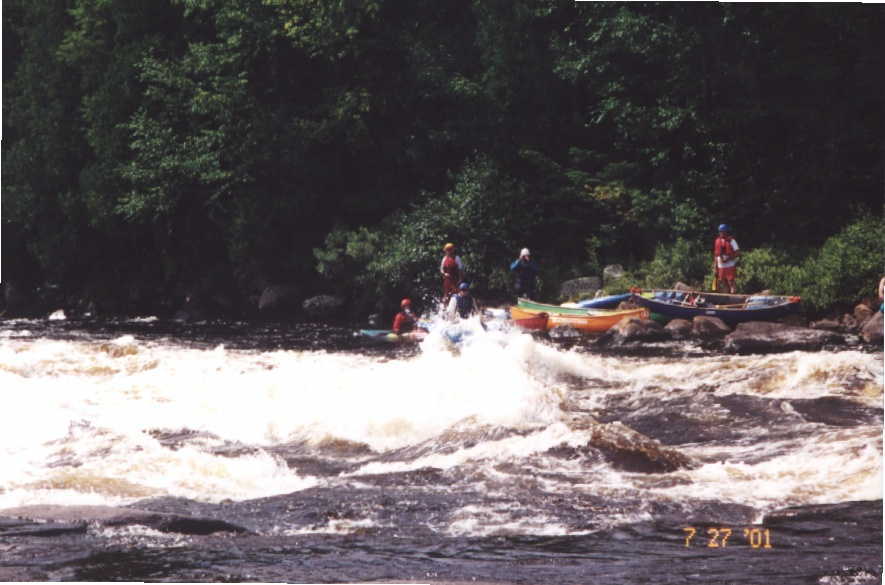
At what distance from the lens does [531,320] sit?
54.6ft

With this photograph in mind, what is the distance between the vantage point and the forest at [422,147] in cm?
1024

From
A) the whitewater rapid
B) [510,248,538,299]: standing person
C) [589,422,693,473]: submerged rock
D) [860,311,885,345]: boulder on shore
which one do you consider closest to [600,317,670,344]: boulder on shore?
[510,248,538,299]: standing person

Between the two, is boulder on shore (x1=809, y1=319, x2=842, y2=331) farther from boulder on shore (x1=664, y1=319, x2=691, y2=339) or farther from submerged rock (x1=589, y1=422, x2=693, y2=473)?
submerged rock (x1=589, y1=422, x2=693, y2=473)

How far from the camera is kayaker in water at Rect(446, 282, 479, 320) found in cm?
1600

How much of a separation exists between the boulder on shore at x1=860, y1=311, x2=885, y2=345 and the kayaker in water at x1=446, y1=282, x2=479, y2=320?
16.0 feet

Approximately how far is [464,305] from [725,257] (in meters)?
3.76

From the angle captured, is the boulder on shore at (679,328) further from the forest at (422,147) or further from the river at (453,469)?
the river at (453,469)

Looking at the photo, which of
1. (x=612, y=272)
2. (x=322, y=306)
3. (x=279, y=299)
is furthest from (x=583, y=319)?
(x=279, y=299)

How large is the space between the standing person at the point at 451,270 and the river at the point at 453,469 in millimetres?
3040

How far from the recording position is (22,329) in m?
18.6

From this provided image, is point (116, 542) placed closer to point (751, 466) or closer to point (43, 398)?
point (751, 466)

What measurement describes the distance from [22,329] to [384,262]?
17.2ft

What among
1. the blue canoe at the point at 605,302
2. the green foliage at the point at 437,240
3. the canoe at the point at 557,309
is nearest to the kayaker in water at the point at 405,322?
the green foliage at the point at 437,240

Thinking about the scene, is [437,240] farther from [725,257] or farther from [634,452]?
[634,452]
